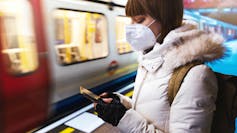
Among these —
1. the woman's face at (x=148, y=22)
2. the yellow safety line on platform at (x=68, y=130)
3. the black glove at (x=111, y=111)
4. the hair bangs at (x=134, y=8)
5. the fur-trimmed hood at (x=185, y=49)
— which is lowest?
the yellow safety line on platform at (x=68, y=130)

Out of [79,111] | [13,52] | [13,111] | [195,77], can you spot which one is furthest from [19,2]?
[195,77]

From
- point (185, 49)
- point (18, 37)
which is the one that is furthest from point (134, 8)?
point (18, 37)

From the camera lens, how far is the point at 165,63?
3.49 ft

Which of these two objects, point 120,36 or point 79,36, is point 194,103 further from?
point 120,36

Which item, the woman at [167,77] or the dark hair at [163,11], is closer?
the woman at [167,77]

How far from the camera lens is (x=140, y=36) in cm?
121

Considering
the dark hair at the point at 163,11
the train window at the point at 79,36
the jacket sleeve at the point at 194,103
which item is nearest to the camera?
the jacket sleeve at the point at 194,103

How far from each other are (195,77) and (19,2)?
2.23 m

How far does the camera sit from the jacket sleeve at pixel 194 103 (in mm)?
938

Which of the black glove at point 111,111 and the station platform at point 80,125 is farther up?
the black glove at point 111,111

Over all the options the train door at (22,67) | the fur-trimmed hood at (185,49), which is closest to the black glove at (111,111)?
the fur-trimmed hood at (185,49)

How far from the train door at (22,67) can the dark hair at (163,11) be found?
5.79ft

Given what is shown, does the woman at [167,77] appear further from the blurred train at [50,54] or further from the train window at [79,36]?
the train window at [79,36]

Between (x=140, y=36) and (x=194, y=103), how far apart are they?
1.40 ft
